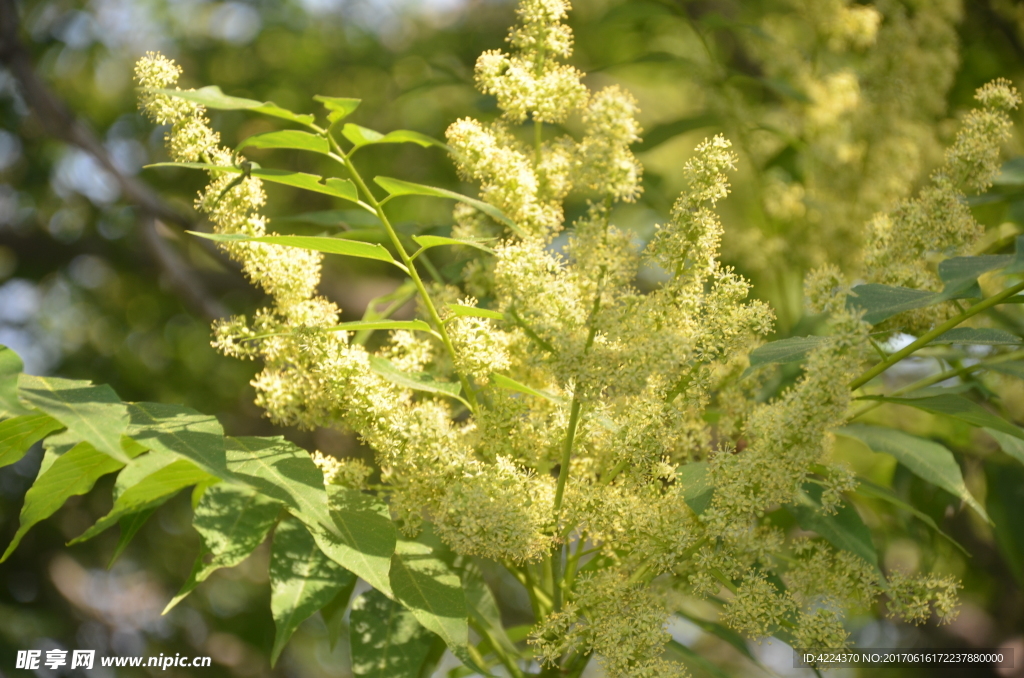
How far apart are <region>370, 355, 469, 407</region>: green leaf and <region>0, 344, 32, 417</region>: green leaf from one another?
1.49 feet

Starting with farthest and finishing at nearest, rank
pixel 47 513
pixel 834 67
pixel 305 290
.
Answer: pixel 834 67 → pixel 305 290 → pixel 47 513

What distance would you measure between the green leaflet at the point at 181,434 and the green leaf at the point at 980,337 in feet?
Answer: 3.13

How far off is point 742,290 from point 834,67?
174 cm

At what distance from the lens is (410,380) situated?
1.16 metres

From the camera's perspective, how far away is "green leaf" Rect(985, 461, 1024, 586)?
171cm

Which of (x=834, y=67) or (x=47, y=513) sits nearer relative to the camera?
(x=47, y=513)

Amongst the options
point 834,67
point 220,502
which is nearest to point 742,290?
point 220,502

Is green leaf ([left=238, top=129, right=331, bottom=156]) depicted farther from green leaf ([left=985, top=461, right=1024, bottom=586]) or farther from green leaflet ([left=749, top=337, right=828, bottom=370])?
green leaf ([left=985, top=461, right=1024, bottom=586])

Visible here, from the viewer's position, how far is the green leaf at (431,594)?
Answer: 1053 millimetres

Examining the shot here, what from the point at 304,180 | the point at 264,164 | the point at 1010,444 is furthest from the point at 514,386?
the point at 264,164

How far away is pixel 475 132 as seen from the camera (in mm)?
1241

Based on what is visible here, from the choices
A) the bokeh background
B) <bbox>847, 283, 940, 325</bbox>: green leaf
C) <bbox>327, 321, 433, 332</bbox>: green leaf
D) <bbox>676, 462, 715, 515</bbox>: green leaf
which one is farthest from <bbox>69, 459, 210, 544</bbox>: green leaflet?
A: the bokeh background

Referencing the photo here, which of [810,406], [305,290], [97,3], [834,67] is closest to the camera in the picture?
[810,406]

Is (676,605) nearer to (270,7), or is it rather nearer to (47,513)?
(47,513)
